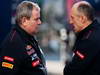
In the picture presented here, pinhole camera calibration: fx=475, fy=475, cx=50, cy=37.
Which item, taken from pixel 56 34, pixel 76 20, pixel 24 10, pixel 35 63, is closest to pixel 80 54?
pixel 76 20

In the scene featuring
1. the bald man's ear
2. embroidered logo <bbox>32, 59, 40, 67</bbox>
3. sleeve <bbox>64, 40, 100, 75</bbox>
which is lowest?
embroidered logo <bbox>32, 59, 40, 67</bbox>

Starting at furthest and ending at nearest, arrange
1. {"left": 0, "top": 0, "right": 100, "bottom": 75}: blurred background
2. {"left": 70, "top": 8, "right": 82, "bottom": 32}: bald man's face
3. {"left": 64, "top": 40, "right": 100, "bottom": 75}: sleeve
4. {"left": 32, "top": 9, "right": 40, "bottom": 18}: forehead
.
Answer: {"left": 0, "top": 0, "right": 100, "bottom": 75}: blurred background → {"left": 32, "top": 9, "right": 40, "bottom": 18}: forehead → {"left": 70, "top": 8, "right": 82, "bottom": 32}: bald man's face → {"left": 64, "top": 40, "right": 100, "bottom": 75}: sleeve

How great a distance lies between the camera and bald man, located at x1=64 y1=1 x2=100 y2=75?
4.59 meters

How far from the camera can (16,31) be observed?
478cm

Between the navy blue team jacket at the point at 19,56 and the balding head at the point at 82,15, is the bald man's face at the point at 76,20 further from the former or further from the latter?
the navy blue team jacket at the point at 19,56

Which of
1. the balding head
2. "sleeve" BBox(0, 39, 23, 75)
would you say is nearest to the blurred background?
the balding head

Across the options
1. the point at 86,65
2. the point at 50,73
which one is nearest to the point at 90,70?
the point at 86,65

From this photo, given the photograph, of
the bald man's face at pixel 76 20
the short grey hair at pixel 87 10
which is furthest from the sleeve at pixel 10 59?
the short grey hair at pixel 87 10

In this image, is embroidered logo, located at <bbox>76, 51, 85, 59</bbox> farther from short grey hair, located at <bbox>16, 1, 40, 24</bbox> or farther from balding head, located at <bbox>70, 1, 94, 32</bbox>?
short grey hair, located at <bbox>16, 1, 40, 24</bbox>

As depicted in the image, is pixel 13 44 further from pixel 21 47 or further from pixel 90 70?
pixel 90 70

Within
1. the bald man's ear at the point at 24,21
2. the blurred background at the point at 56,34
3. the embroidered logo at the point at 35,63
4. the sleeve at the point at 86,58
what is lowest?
the blurred background at the point at 56,34

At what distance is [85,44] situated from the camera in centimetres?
462

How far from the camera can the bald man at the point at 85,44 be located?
4.59 metres

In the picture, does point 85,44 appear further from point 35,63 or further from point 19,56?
point 19,56
